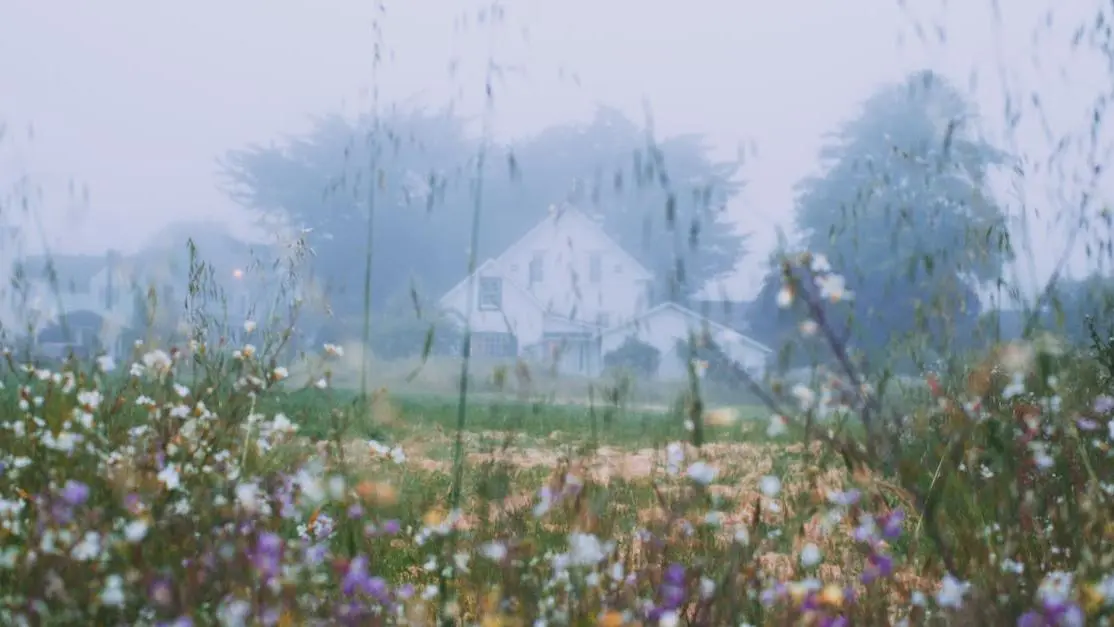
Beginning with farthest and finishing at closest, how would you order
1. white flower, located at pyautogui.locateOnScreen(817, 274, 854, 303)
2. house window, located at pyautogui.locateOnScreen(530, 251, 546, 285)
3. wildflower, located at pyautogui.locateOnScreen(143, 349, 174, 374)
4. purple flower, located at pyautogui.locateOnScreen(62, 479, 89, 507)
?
house window, located at pyautogui.locateOnScreen(530, 251, 546, 285), wildflower, located at pyautogui.locateOnScreen(143, 349, 174, 374), white flower, located at pyautogui.locateOnScreen(817, 274, 854, 303), purple flower, located at pyautogui.locateOnScreen(62, 479, 89, 507)

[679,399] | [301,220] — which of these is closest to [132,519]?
[679,399]

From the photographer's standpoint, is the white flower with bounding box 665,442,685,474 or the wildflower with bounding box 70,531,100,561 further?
the white flower with bounding box 665,442,685,474

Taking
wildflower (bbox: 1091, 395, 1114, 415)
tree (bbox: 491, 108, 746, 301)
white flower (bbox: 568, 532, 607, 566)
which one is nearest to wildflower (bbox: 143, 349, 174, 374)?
white flower (bbox: 568, 532, 607, 566)

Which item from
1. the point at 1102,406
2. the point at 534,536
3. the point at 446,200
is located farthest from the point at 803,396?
the point at 446,200

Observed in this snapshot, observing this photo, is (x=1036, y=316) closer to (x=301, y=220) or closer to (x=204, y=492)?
(x=204, y=492)

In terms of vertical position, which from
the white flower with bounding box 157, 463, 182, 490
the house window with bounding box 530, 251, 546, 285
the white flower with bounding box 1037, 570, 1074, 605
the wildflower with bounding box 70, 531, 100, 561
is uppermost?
the house window with bounding box 530, 251, 546, 285

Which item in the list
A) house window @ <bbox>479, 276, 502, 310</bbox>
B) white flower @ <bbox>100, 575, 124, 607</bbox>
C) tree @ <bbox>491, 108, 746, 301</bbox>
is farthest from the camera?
tree @ <bbox>491, 108, 746, 301</bbox>

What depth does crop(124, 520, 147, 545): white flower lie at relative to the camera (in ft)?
6.44

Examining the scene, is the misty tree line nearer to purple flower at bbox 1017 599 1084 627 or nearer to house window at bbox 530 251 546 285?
house window at bbox 530 251 546 285

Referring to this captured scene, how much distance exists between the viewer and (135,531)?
6.44 ft

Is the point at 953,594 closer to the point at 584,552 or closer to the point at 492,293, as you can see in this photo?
the point at 584,552

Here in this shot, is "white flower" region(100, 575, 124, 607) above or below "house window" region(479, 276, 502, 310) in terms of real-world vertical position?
below

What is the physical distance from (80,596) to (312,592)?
51 cm

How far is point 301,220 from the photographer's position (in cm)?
3136
